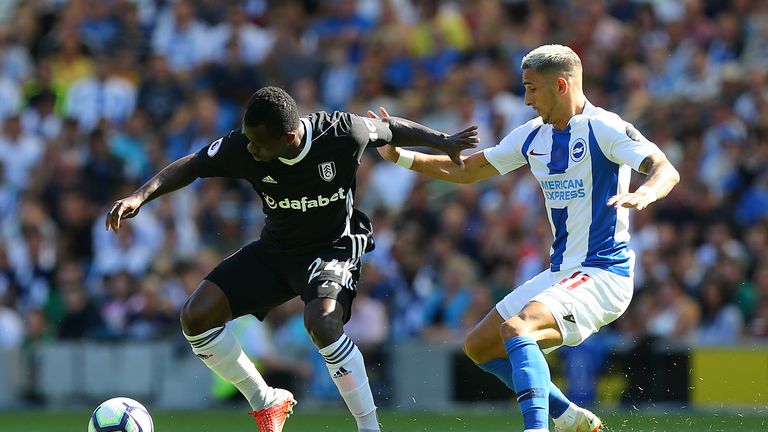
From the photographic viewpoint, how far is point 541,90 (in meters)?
7.79

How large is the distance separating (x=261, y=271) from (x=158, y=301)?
7.32m

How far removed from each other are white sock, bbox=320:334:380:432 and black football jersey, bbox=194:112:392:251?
77 centimetres

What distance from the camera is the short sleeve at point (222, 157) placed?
8.06 meters

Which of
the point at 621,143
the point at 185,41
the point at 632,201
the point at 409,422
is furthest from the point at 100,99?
the point at 632,201

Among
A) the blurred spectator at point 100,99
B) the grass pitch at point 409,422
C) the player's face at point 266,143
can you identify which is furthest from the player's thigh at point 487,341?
the blurred spectator at point 100,99

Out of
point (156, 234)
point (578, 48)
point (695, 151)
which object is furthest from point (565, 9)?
point (156, 234)

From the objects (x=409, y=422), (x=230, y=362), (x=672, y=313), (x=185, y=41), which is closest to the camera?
(x=230, y=362)

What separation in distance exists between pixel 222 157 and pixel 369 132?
3.04ft

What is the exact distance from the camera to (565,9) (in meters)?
17.3

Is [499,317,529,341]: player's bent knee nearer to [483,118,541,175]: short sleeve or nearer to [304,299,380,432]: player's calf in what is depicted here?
[304,299,380,432]: player's calf

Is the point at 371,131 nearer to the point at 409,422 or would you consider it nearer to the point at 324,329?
the point at 324,329

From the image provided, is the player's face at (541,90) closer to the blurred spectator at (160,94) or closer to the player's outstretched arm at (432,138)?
the player's outstretched arm at (432,138)

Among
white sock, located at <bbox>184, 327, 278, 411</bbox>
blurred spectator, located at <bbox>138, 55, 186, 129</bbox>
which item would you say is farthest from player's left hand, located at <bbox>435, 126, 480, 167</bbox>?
blurred spectator, located at <bbox>138, 55, 186, 129</bbox>

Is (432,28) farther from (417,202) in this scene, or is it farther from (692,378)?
(692,378)
